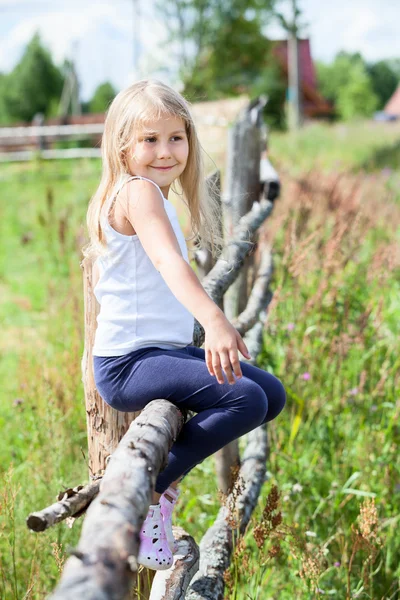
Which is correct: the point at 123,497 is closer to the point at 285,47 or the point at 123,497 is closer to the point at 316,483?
the point at 316,483

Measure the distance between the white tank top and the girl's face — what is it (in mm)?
60

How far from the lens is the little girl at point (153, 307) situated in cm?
166

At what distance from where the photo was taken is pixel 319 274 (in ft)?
13.6

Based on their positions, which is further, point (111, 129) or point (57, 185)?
point (57, 185)

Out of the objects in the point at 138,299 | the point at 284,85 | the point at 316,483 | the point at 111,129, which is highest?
the point at 284,85

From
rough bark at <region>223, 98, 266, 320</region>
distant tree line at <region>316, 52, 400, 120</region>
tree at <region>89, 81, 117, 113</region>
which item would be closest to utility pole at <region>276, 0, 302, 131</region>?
rough bark at <region>223, 98, 266, 320</region>

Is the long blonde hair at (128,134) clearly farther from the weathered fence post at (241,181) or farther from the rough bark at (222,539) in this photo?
the weathered fence post at (241,181)

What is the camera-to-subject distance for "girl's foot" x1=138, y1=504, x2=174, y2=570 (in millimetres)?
1636

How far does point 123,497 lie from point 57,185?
12.8 meters

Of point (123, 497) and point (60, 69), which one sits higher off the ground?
point (60, 69)

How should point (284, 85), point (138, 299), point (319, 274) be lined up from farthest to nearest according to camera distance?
point (284, 85) < point (319, 274) < point (138, 299)

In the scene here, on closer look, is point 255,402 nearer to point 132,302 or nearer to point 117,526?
point 132,302

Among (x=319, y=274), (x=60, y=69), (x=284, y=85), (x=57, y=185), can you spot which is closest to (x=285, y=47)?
Answer: (x=284, y=85)

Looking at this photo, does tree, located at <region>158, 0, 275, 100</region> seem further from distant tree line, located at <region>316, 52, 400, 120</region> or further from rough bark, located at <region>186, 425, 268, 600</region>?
distant tree line, located at <region>316, 52, 400, 120</region>
